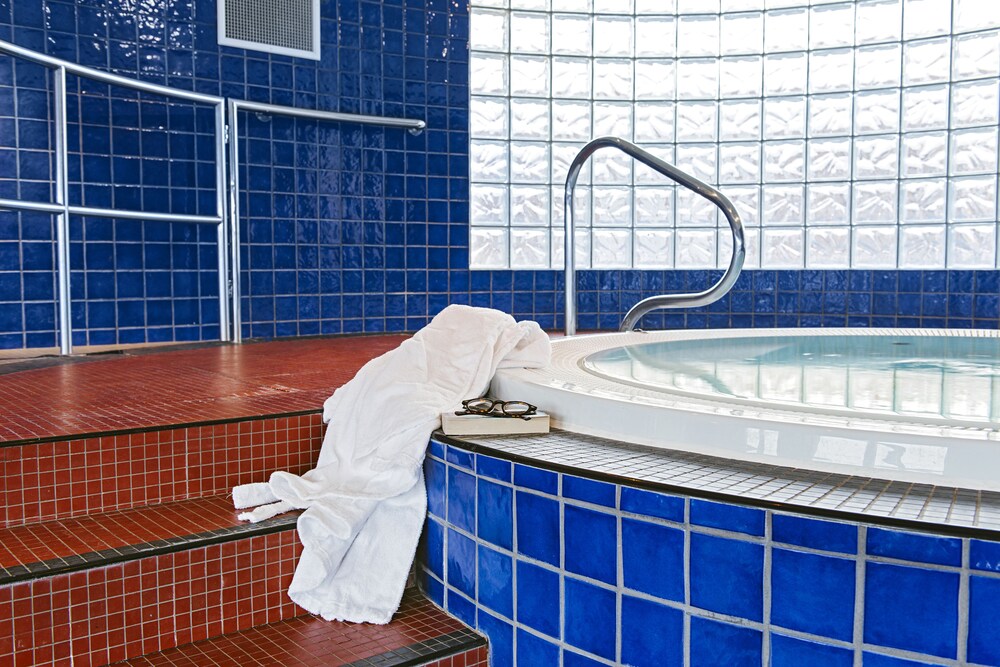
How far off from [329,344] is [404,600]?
247cm

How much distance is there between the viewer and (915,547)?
A: 98 cm

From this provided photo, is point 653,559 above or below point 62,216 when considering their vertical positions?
below

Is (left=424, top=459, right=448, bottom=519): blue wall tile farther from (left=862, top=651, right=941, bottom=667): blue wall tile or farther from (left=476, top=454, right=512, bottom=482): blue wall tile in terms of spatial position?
(left=862, top=651, right=941, bottom=667): blue wall tile

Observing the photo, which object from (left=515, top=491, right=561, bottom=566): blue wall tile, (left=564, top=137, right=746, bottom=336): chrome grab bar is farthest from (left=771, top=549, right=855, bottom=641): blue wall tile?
(left=564, top=137, right=746, bottom=336): chrome grab bar

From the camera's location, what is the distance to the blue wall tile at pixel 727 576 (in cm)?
109

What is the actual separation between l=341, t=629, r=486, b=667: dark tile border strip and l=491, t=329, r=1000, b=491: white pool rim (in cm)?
40

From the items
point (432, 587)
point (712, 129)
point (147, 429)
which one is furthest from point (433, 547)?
point (712, 129)

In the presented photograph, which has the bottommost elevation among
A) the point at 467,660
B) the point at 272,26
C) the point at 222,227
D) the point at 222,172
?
the point at 467,660

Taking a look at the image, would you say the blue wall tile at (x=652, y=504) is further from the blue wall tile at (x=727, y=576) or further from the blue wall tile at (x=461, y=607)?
the blue wall tile at (x=461, y=607)

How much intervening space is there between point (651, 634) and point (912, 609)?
337 mm

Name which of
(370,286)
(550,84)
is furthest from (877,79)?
(370,286)

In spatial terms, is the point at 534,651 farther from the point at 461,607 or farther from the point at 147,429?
the point at 147,429

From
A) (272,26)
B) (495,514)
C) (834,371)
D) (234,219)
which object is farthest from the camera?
(272,26)

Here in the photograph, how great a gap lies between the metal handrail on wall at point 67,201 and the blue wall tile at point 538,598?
237cm
